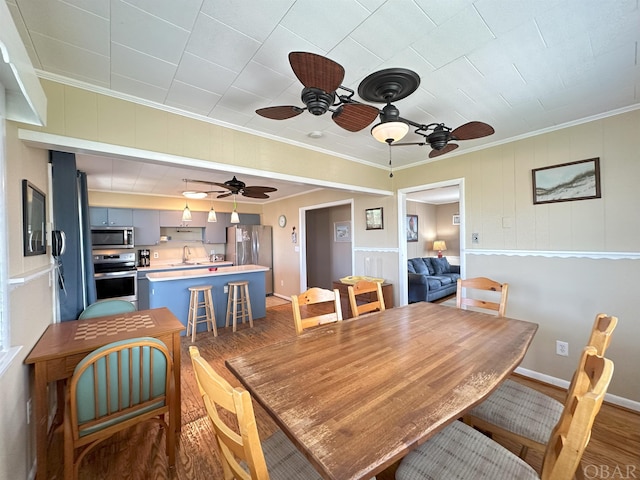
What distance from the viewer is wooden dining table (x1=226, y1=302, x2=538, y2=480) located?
2.60ft

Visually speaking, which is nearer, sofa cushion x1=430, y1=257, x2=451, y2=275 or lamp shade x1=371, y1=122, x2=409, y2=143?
lamp shade x1=371, y1=122, x2=409, y2=143

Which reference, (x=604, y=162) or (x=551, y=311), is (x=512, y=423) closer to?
(x=551, y=311)

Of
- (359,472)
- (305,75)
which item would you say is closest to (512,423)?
(359,472)

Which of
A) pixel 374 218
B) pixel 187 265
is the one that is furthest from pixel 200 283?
pixel 374 218

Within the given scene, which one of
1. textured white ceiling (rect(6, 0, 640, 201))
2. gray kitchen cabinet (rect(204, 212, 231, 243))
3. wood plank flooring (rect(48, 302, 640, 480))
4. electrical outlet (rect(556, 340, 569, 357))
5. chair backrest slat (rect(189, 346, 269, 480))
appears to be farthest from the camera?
gray kitchen cabinet (rect(204, 212, 231, 243))

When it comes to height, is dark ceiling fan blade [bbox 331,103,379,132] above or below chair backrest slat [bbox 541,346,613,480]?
above

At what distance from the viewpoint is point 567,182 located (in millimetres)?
2492

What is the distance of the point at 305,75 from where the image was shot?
4.10 ft

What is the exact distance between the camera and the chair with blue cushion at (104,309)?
2.27m

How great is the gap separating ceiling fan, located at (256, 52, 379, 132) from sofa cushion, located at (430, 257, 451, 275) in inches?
215

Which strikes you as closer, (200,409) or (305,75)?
(305,75)

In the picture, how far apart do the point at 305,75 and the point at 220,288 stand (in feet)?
12.4

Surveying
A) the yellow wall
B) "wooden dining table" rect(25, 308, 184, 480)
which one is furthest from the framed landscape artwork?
"wooden dining table" rect(25, 308, 184, 480)

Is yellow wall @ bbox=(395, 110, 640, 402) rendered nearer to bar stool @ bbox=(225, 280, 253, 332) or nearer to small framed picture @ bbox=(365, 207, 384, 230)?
small framed picture @ bbox=(365, 207, 384, 230)
